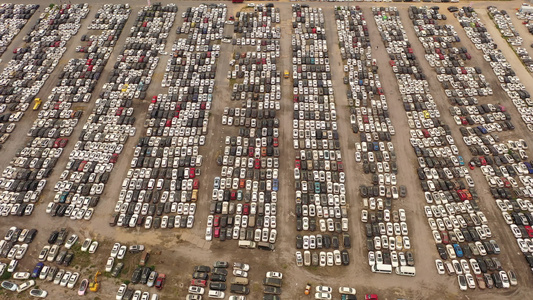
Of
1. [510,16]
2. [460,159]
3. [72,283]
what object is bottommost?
[72,283]

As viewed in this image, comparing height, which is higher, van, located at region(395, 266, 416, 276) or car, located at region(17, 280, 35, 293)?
van, located at region(395, 266, 416, 276)

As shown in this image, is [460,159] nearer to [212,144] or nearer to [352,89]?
[352,89]

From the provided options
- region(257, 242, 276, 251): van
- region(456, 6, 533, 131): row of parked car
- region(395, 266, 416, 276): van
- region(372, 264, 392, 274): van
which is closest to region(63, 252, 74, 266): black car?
region(257, 242, 276, 251): van

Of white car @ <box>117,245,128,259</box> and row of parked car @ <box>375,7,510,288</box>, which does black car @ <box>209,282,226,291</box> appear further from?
row of parked car @ <box>375,7,510,288</box>

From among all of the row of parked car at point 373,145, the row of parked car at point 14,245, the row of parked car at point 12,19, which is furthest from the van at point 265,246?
the row of parked car at point 12,19

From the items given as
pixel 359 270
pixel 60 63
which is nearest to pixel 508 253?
pixel 359 270
